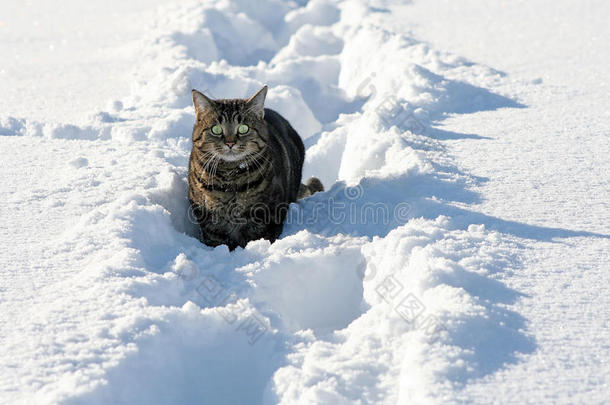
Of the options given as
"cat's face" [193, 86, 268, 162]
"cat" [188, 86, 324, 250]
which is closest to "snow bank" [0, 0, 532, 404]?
"cat" [188, 86, 324, 250]

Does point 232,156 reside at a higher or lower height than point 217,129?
lower

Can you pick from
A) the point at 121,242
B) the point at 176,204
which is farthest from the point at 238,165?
the point at 121,242

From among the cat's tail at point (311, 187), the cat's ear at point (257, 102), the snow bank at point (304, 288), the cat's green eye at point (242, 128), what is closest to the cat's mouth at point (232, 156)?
the cat's green eye at point (242, 128)

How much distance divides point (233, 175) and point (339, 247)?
731 millimetres

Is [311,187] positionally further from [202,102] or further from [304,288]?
[304,288]

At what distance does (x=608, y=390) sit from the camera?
1.76m

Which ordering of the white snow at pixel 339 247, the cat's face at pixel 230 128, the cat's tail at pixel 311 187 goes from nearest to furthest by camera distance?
the white snow at pixel 339 247
the cat's face at pixel 230 128
the cat's tail at pixel 311 187

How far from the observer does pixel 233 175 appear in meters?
3.23

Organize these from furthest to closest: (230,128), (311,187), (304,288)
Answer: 1. (311,187)
2. (230,128)
3. (304,288)

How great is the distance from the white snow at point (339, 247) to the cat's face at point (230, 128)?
1.26ft

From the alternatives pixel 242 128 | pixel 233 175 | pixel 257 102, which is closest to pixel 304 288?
pixel 233 175

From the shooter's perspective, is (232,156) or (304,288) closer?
(304,288)

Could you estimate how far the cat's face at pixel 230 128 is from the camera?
10.4ft

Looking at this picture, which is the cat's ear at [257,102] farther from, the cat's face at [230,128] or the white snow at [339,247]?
the white snow at [339,247]
